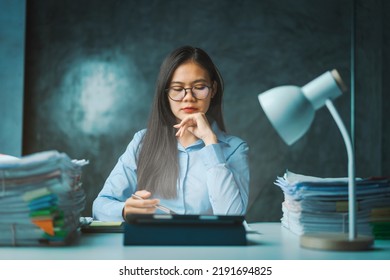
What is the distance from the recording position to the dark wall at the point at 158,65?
2717 mm

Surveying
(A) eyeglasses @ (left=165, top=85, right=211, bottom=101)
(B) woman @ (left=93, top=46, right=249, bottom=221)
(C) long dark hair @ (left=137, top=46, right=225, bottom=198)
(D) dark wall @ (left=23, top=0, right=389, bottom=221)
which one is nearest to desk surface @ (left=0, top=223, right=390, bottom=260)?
(B) woman @ (left=93, top=46, right=249, bottom=221)

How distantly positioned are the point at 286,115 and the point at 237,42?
78.3 inches

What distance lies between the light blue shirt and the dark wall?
0.50 m

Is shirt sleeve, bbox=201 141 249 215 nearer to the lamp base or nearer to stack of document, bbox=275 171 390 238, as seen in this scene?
stack of document, bbox=275 171 390 238

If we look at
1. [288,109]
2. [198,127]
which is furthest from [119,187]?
[288,109]

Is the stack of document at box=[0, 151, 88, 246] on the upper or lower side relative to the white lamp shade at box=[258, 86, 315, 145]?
lower

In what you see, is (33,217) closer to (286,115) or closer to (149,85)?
(286,115)

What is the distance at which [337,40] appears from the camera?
9.98 feet

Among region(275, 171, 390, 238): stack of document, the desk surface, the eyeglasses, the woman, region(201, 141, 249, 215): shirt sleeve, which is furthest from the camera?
the eyeglasses

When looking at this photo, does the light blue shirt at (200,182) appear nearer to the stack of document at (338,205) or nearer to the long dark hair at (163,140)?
the long dark hair at (163,140)

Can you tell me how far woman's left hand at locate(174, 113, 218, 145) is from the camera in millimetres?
1951

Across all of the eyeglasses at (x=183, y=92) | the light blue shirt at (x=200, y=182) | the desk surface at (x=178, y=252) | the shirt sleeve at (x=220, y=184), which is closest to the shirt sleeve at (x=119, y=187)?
the light blue shirt at (x=200, y=182)
